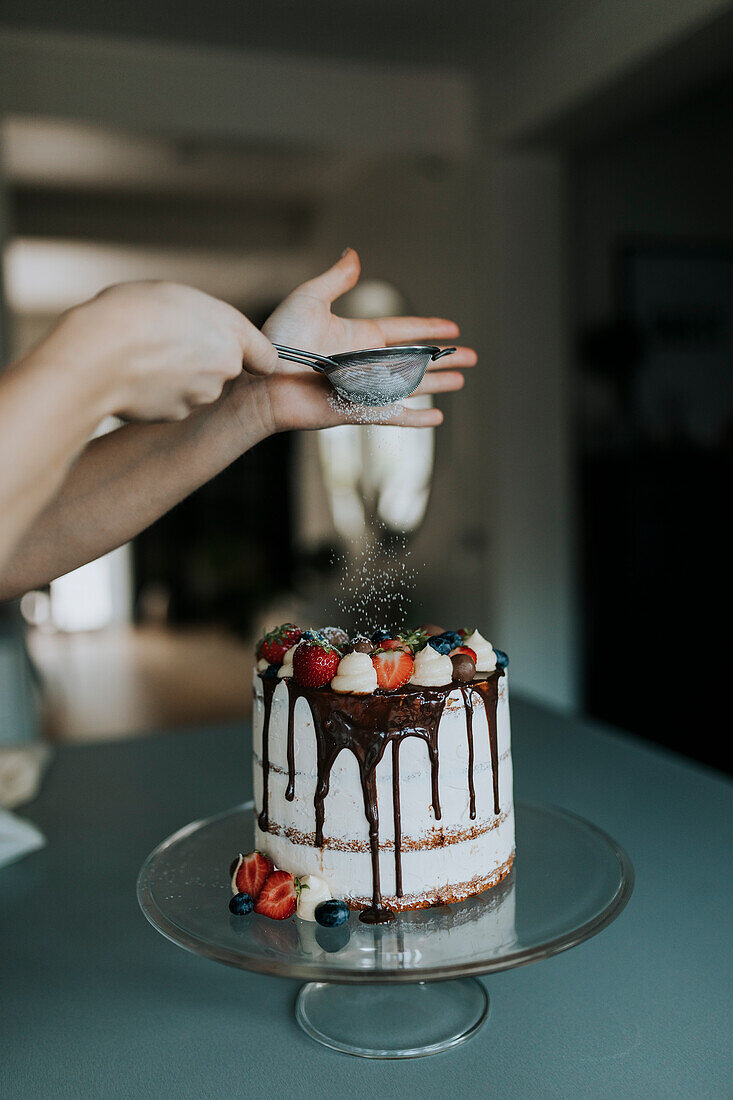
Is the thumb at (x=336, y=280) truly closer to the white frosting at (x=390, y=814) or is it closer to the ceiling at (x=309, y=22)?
the white frosting at (x=390, y=814)

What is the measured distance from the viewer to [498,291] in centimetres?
394

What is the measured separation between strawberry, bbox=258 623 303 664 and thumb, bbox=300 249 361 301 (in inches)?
16.5

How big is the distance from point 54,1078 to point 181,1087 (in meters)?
0.11

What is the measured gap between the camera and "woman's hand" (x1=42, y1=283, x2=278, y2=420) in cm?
66

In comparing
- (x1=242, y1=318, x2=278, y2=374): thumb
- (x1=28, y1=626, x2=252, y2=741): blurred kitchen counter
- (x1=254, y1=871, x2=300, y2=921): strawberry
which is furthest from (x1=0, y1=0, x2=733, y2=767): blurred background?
(x1=242, y1=318, x2=278, y2=374): thumb

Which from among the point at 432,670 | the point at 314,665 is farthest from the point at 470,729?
the point at 314,665

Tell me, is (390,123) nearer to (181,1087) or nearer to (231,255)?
(231,255)

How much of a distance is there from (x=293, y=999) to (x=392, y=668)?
0.34m

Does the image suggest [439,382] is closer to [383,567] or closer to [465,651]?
[465,651]

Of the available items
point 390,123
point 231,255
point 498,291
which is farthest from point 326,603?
point 231,255

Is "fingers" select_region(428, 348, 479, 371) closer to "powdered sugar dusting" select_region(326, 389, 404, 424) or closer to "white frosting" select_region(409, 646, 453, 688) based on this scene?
"powdered sugar dusting" select_region(326, 389, 404, 424)

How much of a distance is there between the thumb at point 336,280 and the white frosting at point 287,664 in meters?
0.44

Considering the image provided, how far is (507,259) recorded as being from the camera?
3934 millimetres

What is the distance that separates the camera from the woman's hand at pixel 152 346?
0.66 metres
